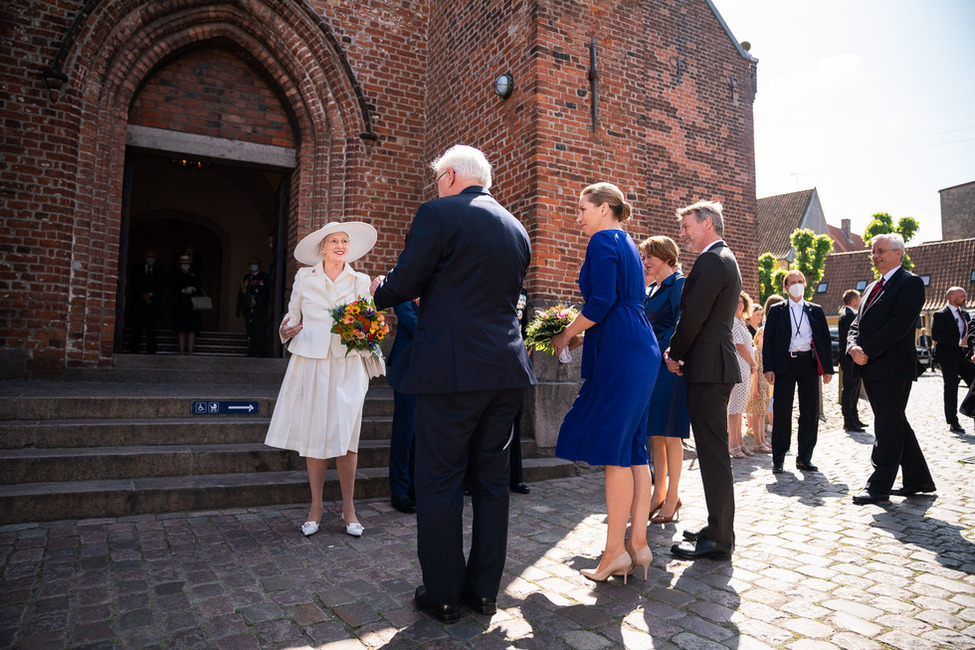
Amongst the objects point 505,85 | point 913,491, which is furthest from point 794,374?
point 505,85

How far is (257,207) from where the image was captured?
16.5 m

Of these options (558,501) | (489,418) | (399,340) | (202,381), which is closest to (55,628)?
(489,418)

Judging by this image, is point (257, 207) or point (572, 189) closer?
point (572, 189)

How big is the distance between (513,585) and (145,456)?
3.29 meters

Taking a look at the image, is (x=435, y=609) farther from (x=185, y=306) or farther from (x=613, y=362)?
(x=185, y=306)

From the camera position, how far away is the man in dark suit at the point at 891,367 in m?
5.10

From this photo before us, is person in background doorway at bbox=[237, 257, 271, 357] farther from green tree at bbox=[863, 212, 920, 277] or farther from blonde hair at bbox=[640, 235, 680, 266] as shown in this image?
green tree at bbox=[863, 212, 920, 277]

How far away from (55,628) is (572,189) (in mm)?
6203

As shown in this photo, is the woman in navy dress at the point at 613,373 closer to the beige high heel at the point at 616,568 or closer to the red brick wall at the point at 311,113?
the beige high heel at the point at 616,568

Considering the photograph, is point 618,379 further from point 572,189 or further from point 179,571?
point 572,189

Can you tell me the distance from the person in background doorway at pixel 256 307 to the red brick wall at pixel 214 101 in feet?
8.65

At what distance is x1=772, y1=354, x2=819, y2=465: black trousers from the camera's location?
6.49m

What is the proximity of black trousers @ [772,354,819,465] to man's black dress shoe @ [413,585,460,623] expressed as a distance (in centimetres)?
482

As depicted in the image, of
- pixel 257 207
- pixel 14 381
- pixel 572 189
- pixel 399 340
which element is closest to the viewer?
pixel 399 340
